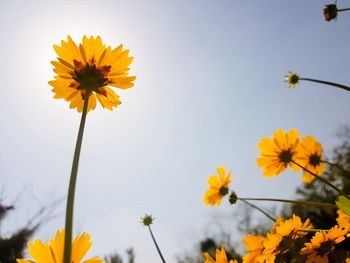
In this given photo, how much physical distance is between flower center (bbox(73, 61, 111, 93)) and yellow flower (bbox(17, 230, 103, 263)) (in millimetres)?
369

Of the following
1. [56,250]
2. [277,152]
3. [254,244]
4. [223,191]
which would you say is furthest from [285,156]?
[56,250]

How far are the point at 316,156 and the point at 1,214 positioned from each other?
32.1 feet

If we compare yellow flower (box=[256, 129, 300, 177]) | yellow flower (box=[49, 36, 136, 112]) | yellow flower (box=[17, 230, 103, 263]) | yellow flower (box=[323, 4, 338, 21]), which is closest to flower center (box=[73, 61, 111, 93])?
yellow flower (box=[49, 36, 136, 112])

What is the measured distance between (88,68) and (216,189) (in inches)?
82.5

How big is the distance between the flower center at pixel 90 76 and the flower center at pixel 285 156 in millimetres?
1470

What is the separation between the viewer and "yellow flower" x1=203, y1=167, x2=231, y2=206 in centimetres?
277

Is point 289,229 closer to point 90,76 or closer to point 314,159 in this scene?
point 90,76

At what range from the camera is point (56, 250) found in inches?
25.8

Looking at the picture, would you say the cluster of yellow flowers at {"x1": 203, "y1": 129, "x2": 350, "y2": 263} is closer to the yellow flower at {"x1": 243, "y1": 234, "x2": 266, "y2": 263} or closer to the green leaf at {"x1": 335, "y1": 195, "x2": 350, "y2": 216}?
the yellow flower at {"x1": 243, "y1": 234, "x2": 266, "y2": 263}

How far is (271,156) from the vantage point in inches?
85.7

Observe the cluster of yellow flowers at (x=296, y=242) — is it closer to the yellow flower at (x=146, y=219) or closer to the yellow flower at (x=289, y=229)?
the yellow flower at (x=289, y=229)

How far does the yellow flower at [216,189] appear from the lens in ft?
9.08

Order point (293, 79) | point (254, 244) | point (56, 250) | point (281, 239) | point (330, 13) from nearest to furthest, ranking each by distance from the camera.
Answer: point (56, 250)
point (281, 239)
point (254, 244)
point (330, 13)
point (293, 79)

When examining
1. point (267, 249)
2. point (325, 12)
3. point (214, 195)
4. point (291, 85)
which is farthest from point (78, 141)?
point (214, 195)
